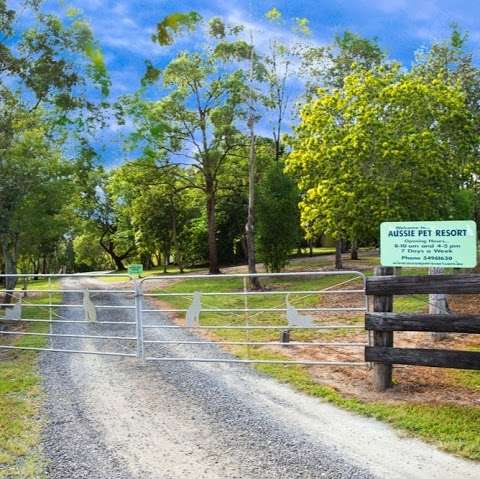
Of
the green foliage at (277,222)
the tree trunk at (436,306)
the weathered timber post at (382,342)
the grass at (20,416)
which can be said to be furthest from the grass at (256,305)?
the weathered timber post at (382,342)

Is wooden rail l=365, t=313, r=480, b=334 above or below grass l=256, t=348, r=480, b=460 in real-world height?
above

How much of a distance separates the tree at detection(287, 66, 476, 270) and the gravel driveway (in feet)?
37.7

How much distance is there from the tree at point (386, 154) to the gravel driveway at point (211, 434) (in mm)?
11490

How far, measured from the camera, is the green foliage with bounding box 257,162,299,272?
91.7ft

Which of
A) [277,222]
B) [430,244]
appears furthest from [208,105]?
[430,244]

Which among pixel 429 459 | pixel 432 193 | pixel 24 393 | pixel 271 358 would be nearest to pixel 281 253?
pixel 432 193

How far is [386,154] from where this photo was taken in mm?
18062

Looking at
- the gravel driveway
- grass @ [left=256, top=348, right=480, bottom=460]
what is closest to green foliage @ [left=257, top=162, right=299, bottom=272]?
the gravel driveway

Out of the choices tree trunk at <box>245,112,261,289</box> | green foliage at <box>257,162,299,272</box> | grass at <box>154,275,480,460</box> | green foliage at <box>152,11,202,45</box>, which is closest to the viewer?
green foliage at <box>152,11,202,45</box>

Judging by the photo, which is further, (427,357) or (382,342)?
(382,342)

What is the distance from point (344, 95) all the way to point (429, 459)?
18.1m

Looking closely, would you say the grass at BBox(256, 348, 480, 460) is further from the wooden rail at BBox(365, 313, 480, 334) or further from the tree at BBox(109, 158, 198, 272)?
the tree at BBox(109, 158, 198, 272)

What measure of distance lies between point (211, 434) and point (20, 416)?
2.48 meters

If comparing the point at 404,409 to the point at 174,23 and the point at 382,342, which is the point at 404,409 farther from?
the point at 174,23
